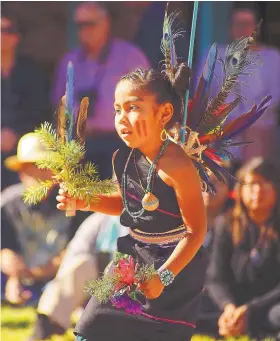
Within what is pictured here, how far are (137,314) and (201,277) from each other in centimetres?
29

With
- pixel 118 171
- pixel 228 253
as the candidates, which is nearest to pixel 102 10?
pixel 228 253

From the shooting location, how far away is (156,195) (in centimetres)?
407

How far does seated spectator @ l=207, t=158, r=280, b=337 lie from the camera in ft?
19.8

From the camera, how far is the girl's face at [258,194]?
6.23m

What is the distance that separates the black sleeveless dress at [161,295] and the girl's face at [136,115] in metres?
0.12

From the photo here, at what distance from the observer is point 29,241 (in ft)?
22.7

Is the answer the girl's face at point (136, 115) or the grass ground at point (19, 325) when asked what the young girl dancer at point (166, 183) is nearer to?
the girl's face at point (136, 115)

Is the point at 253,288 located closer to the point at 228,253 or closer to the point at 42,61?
the point at 228,253

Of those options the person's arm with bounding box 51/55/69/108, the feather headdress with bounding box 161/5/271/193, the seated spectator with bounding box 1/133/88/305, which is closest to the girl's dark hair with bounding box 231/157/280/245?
the seated spectator with bounding box 1/133/88/305

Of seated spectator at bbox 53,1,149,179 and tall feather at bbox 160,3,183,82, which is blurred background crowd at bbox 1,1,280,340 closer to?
seated spectator at bbox 53,1,149,179

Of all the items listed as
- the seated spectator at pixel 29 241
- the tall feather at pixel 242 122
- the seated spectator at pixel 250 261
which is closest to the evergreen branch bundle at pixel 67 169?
the tall feather at pixel 242 122

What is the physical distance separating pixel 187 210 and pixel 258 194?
2.28 metres

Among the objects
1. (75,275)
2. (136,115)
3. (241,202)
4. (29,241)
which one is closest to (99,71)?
(29,241)

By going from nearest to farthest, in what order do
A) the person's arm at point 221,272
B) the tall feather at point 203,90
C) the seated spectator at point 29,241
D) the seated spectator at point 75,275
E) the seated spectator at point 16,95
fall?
the tall feather at point 203,90 < the seated spectator at point 75,275 < the person's arm at point 221,272 < the seated spectator at point 29,241 < the seated spectator at point 16,95
